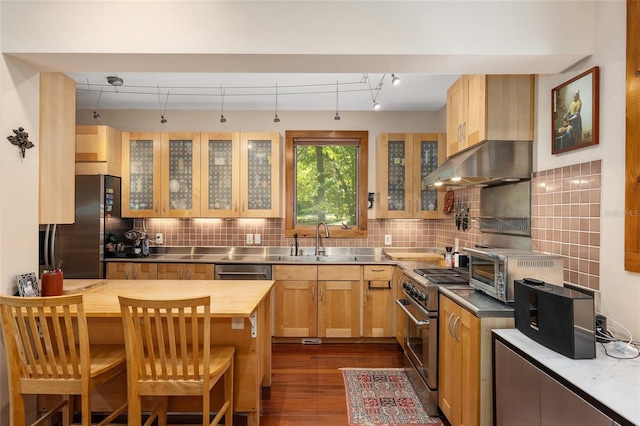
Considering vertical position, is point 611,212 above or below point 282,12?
below

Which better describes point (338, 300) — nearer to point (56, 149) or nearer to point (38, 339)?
point (38, 339)

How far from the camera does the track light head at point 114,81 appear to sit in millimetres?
3365

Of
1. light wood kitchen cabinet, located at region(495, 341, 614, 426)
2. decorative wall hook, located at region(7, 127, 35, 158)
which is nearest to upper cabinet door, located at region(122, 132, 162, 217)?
decorative wall hook, located at region(7, 127, 35, 158)

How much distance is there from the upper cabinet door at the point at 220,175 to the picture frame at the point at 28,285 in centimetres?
202

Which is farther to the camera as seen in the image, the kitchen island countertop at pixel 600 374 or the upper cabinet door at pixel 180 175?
the upper cabinet door at pixel 180 175

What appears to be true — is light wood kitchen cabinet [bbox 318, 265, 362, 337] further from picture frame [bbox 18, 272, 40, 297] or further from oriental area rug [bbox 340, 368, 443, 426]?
picture frame [bbox 18, 272, 40, 297]

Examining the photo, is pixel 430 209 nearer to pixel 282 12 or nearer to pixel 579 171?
pixel 579 171

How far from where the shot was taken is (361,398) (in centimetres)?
273

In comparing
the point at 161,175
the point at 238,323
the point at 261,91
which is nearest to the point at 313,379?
the point at 238,323

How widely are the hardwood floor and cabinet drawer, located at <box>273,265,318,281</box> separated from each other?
757mm

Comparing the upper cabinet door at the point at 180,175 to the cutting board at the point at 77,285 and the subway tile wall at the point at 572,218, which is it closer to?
the cutting board at the point at 77,285

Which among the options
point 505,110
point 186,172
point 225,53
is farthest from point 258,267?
point 505,110

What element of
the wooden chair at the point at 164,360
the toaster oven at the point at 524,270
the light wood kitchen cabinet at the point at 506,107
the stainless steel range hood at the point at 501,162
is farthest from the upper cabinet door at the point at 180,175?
the toaster oven at the point at 524,270

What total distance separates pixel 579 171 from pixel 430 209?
2.19 m
